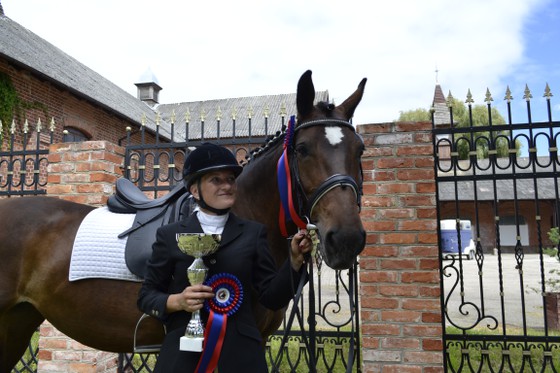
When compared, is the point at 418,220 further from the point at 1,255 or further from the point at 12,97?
the point at 12,97

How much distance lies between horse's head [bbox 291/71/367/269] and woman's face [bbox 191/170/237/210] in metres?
0.37

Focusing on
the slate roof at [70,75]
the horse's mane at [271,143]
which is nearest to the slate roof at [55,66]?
the slate roof at [70,75]

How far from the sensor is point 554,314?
232 inches

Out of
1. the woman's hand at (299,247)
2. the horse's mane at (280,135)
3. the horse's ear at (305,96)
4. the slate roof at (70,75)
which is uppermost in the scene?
the slate roof at (70,75)

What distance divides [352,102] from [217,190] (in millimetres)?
970

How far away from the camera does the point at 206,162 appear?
1703 mm

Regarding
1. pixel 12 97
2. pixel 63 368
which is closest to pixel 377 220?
pixel 63 368

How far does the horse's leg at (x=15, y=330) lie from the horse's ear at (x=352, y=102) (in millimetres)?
2424

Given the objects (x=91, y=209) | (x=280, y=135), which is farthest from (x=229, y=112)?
(x=280, y=135)

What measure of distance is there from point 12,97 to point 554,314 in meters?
13.6

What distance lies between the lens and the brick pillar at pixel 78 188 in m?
3.81

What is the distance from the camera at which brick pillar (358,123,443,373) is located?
331 centimetres

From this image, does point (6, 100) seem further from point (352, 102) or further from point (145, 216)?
point (352, 102)

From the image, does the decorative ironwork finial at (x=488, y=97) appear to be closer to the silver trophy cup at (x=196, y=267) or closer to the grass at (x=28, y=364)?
the silver trophy cup at (x=196, y=267)
